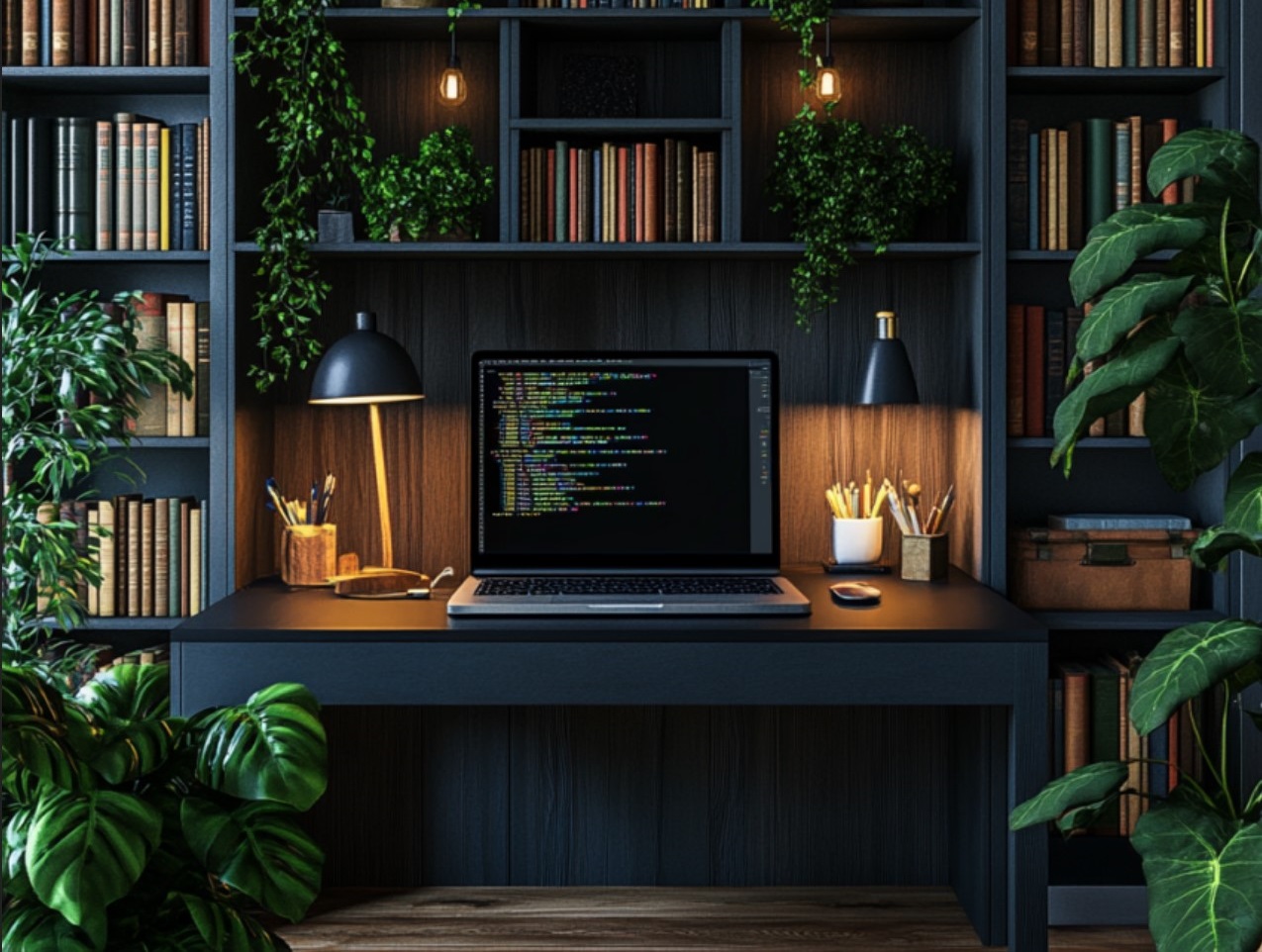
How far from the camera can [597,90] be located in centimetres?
269

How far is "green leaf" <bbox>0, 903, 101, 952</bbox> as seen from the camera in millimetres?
1573

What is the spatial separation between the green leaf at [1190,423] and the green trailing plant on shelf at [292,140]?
151 cm

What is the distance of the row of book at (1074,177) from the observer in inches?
101

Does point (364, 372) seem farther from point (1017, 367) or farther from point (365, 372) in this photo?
point (1017, 367)

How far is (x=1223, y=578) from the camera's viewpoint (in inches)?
103

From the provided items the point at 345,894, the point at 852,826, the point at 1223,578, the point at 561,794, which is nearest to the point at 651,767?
the point at 561,794

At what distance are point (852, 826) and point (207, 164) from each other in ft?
6.30

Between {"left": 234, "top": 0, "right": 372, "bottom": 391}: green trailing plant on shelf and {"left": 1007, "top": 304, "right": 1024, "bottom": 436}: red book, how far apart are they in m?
1.31

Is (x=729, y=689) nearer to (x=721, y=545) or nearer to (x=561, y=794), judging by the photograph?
(x=721, y=545)

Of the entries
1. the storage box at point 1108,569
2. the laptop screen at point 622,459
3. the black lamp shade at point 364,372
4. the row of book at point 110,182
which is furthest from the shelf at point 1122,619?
the row of book at point 110,182

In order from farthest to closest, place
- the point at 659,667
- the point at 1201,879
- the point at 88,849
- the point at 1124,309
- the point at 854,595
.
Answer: the point at 854,595 < the point at 659,667 < the point at 1124,309 < the point at 1201,879 < the point at 88,849

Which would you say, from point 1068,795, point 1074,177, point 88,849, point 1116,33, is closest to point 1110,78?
point 1116,33

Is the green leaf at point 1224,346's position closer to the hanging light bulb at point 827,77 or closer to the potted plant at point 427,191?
the hanging light bulb at point 827,77

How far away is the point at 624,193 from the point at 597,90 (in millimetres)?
262
